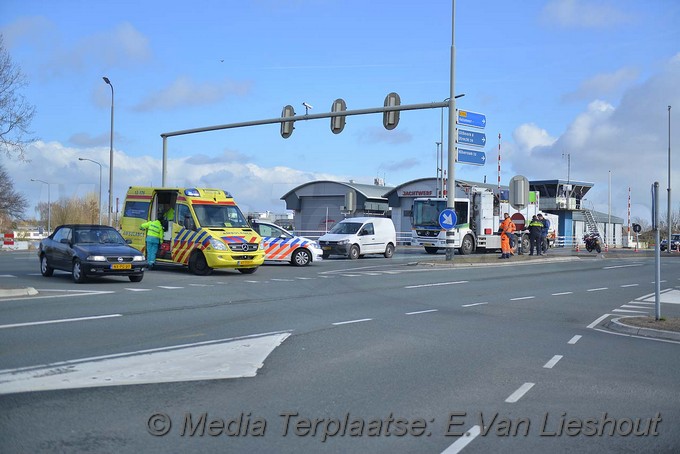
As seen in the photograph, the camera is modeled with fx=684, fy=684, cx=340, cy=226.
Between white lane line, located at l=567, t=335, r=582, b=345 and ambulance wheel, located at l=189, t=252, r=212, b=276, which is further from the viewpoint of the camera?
ambulance wheel, located at l=189, t=252, r=212, b=276

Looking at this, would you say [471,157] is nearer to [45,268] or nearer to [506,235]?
[506,235]

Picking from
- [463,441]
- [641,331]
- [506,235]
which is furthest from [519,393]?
[506,235]

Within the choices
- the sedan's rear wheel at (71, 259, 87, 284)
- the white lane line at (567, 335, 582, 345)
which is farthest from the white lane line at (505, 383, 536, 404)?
the sedan's rear wheel at (71, 259, 87, 284)

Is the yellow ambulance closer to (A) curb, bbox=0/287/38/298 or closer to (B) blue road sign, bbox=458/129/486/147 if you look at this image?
(A) curb, bbox=0/287/38/298

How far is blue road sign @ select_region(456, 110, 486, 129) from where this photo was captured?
2739 centimetres

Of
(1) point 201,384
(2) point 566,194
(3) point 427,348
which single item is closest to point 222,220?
(3) point 427,348

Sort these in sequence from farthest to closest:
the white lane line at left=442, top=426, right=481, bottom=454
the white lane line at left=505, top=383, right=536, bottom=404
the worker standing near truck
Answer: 1. the worker standing near truck
2. the white lane line at left=505, top=383, right=536, bottom=404
3. the white lane line at left=442, top=426, right=481, bottom=454

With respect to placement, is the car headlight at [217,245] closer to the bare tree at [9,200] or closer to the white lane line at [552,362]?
the white lane line at [552,362]

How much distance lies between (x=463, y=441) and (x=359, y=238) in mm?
26582

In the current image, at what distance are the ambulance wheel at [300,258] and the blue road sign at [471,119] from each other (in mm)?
7983

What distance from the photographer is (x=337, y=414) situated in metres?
6.18

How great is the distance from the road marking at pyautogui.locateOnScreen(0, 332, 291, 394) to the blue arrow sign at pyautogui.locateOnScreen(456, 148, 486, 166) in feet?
64.8

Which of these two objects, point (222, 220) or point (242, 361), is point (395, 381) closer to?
point (242, 361)

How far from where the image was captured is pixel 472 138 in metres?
28.1
